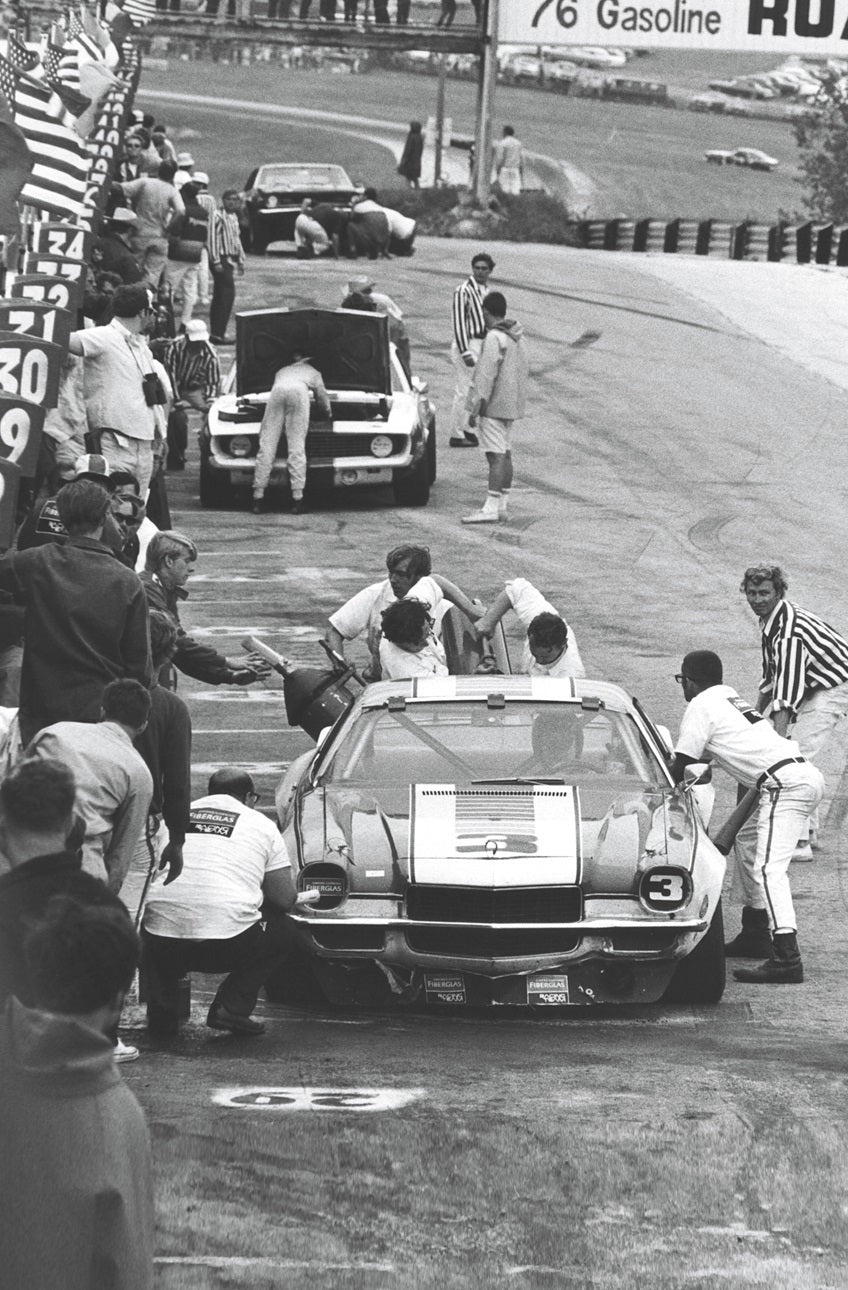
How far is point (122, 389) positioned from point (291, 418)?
4.76 m

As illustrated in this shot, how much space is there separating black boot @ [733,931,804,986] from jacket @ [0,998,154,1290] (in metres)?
5.48

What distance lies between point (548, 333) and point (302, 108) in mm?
46684

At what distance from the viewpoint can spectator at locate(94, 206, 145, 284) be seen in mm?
14930

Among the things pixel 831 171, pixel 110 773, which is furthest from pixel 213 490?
pixel 831 171

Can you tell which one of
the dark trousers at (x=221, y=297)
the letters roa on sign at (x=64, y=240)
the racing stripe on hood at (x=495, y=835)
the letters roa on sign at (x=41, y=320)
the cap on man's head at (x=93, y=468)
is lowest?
the dark trousers at (x=221, y=297)

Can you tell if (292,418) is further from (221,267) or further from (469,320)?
(221,267)

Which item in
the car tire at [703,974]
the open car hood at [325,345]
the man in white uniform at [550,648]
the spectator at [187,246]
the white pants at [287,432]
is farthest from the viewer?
the spectator at [187,246]

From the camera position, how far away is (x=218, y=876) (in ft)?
24.4

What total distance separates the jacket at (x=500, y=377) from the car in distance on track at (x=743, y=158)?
49028 millimetres

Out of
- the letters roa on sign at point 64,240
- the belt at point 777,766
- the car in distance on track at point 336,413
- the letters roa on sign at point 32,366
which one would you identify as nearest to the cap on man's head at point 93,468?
the letters roa on sign at point 32,366

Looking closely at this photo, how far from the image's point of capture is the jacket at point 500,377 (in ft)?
58.6

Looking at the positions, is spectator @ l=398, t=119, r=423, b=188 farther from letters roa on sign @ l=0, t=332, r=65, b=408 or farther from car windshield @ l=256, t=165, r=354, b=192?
letters roa on sign @ l=0, t=332, r=65, b=408

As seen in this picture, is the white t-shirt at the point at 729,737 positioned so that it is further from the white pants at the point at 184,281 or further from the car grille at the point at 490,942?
the white pants at the point at 184,281

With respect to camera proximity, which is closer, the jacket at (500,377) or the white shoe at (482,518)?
the jacket at (500,377)
